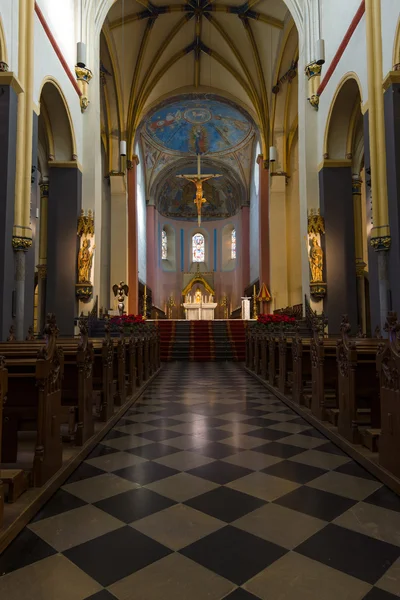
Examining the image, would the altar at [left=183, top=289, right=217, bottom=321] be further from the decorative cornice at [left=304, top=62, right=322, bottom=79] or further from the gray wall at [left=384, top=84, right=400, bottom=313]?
the gray wall at [left=384, top=84, right=400, bottom=313]

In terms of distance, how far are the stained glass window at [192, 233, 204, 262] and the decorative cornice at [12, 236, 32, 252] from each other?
2237cm

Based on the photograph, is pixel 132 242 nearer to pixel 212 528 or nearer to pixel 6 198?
pixel 6 198

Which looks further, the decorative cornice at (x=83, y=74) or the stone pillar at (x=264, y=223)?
the stone pillar at (x=264, y=223)

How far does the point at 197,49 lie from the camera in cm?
1864

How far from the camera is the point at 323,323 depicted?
11.1 m

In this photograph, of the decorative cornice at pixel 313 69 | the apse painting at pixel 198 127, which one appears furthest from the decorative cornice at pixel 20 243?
the apse painting at pixel 198 127

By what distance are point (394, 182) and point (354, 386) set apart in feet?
16.3

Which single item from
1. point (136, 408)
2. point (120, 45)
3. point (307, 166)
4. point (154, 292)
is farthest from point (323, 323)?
point (154, 292)

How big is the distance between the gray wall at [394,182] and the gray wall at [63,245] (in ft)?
24.1

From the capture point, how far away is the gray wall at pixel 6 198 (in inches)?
292

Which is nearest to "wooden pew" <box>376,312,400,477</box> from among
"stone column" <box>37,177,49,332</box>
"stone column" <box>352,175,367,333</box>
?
"stone column" <box>352,175,367,333</box>

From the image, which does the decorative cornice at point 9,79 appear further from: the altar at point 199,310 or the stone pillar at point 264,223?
the altar at point 199,310

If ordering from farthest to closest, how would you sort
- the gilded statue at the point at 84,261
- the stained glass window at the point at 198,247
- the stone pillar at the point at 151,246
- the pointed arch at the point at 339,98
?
the stained glass window at the point at 198,247, the stone pillar at the point at 151,246, the gilded statue at the point at 84,261, the pointed arch at the point at 339,98

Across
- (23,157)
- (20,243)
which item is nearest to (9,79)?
(23,157)
